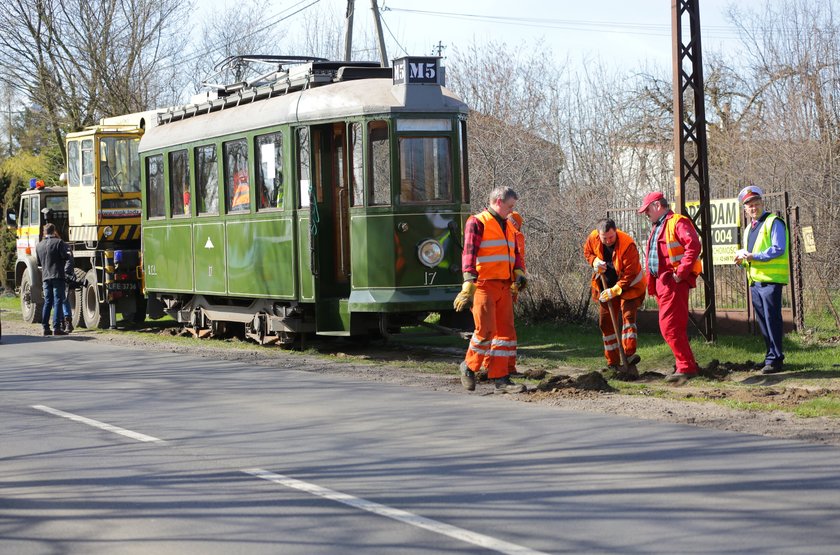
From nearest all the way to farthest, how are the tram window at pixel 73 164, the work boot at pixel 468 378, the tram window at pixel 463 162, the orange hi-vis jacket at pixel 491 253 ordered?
the orange hi-vis jacket at pixel 491 253, the work boot at pixel 468 378, the tram window at pixel 463 162, the tram window at pixel 73 164

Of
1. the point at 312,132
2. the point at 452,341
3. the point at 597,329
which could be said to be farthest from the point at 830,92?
the point at 312,132

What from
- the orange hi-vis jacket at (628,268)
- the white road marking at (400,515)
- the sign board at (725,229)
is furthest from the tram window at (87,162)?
the white road marking at (400,515)

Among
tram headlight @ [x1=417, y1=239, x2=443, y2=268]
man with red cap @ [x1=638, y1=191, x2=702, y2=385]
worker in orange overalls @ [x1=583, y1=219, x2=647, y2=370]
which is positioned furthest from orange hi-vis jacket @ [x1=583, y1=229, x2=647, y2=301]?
tram headlight @ [x1=417, y1=239, x2=443, y2=268]

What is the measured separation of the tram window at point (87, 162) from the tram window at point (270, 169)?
7597 millimetres

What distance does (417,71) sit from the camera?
47.9 ft

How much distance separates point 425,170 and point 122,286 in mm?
9169

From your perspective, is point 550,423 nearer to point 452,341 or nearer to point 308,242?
point 308,242

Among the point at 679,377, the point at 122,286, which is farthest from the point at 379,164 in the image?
the point at 122,286

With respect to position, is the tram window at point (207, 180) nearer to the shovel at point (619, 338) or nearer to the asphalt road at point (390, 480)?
the asphalt road at point (390, 480)

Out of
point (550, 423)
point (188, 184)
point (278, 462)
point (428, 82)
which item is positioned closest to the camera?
point (278, 462)

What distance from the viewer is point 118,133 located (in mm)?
22547

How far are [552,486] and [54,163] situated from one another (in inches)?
1741

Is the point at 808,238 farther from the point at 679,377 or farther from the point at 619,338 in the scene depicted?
the point at 679,377

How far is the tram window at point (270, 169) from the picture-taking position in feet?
51.2
